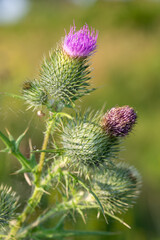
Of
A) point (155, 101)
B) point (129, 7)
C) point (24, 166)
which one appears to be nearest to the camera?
point (24, 166)

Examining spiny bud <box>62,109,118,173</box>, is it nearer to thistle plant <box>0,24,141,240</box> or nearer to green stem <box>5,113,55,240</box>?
thistle plant <box>0,24,141,240</box>

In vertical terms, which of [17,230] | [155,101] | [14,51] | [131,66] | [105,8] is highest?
[105,8]

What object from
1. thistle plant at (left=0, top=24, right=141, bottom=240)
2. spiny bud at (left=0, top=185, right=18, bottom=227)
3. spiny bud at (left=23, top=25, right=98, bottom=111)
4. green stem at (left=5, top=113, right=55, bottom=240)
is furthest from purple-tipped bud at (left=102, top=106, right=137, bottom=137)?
spiny bud at (left=0, top=185, right=18, bottom=227)

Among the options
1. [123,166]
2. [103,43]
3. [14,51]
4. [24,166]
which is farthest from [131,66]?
[24,166]

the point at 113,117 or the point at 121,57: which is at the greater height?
the point at 121,57

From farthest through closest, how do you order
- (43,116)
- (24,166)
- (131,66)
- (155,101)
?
1. (131,66)
2. (155,101)
3. (43,116)
4. (24,166)

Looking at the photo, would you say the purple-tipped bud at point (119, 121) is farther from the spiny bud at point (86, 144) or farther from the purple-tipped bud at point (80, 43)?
the purple-tipped bud at point (80, 43)

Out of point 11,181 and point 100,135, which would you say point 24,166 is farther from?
point 11,181
